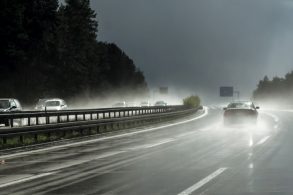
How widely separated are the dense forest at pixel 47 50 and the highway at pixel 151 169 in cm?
4615

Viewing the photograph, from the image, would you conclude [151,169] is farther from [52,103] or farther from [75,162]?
[52,103]

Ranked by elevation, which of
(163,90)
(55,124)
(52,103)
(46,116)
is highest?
(163,90)

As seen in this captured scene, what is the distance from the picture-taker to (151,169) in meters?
13.5

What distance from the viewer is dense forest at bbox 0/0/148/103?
6512cm

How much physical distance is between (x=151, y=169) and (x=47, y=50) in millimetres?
63760

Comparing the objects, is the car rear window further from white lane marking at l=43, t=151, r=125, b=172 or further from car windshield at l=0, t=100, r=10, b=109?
white lane marking at l=43, t=151, r=125, b=172

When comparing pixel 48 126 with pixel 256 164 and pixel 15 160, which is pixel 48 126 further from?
pixel 256 164

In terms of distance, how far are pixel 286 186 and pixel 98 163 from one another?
228 inches

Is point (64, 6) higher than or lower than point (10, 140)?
higher

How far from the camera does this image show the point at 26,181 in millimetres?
11680

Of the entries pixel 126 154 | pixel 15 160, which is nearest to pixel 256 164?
pixel 126 154

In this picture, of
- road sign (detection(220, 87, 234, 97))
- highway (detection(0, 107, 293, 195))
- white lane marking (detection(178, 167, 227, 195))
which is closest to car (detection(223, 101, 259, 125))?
highway (detection(0, 107, 293, 195))

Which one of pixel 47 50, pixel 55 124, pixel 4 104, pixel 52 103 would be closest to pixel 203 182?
pixel 55 124

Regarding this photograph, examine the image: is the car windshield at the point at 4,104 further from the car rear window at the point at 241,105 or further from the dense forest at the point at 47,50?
the dense forest at the point at 47,50
